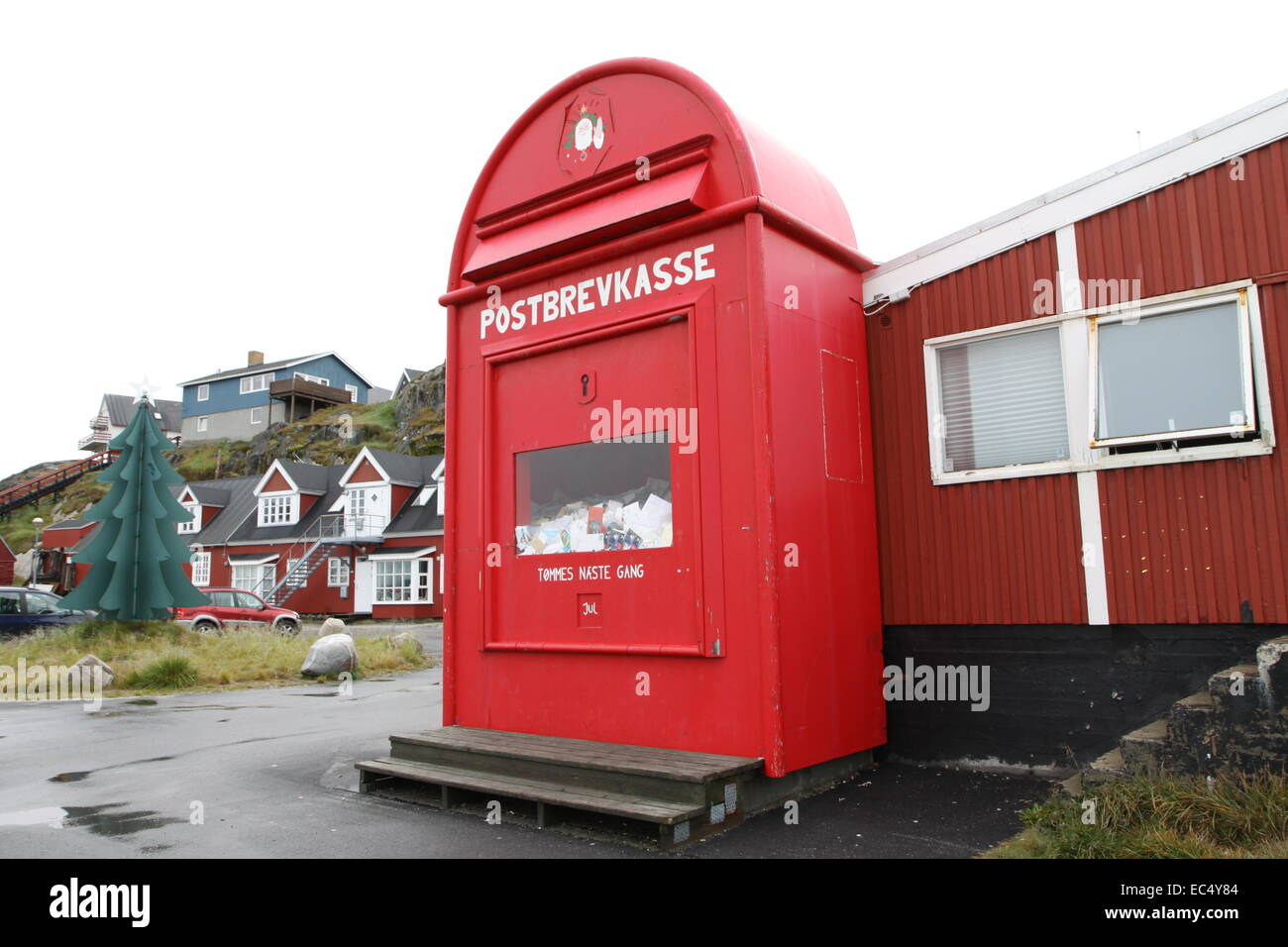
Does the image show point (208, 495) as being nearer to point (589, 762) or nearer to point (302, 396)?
point (302, 396)

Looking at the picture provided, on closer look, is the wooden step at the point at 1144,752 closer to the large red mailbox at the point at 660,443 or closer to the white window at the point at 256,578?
the large red mailbox at the point at 660,443

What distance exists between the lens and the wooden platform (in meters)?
5.59

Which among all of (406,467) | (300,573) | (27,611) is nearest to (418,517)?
(406,467)

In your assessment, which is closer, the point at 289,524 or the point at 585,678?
the point at 585,678

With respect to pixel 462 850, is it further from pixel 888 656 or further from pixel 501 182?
pixel 501 182

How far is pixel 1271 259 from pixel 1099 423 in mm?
1471

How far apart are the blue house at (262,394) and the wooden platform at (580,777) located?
69.4 metres

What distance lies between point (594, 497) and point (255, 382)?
248ft

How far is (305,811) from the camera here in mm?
6703

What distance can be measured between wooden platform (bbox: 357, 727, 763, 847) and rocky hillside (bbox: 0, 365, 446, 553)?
55270 millimetres

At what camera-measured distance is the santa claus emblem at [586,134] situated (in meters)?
7.81

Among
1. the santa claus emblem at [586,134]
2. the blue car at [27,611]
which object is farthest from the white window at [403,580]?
the santa claus emblem at [586,134]

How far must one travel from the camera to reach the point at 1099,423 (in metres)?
6.61
